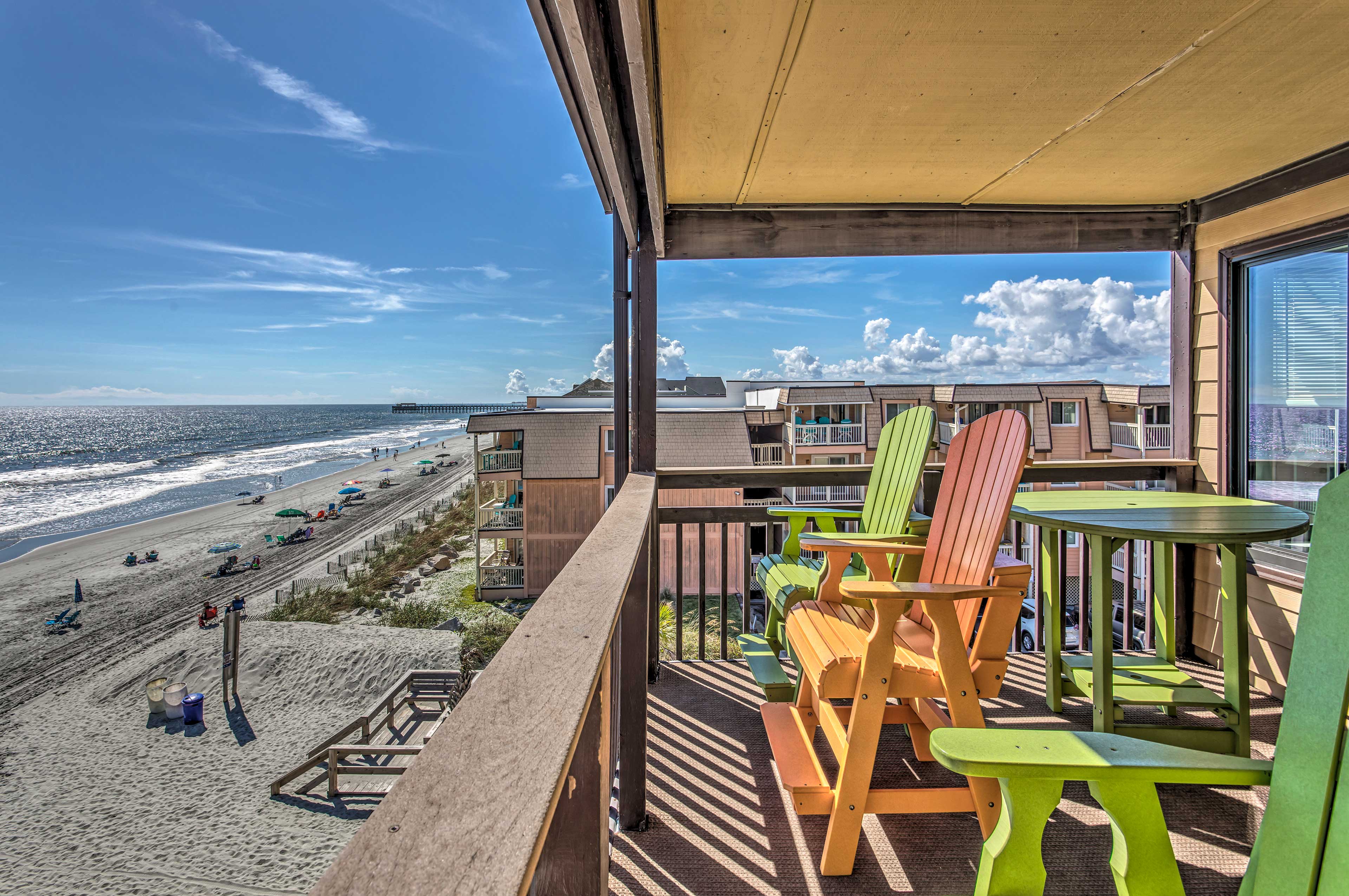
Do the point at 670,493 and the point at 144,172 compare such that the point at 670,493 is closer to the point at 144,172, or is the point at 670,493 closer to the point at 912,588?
the point at 912,588

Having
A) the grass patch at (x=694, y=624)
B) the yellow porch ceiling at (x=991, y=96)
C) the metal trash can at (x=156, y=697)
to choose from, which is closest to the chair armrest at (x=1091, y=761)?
the yellow porch ceiling at (x=991, y=96)

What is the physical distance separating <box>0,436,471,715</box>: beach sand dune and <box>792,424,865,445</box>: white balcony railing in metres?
14.0

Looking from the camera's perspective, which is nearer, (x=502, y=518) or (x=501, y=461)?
(x=502, y=518)

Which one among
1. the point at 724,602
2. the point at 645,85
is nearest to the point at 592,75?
the point at 645,85

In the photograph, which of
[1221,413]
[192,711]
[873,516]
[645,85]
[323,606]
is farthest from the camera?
[323,606]

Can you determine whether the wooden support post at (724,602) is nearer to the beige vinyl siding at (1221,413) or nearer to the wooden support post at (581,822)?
the wooden support post at (581,822)

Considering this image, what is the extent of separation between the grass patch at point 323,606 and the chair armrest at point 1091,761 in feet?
51.0

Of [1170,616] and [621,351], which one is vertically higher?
[621,351]

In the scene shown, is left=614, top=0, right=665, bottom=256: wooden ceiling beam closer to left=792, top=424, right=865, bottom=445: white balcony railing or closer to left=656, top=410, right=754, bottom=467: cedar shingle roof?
left=656, top=410, right=754, bottom=467: cedar shingle roof

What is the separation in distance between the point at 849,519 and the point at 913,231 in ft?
4.69

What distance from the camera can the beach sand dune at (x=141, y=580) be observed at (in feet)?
42.8

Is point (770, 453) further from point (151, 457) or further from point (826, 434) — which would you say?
point (151, 457)

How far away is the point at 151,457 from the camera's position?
29734 millimetres

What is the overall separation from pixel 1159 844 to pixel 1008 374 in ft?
53.8
